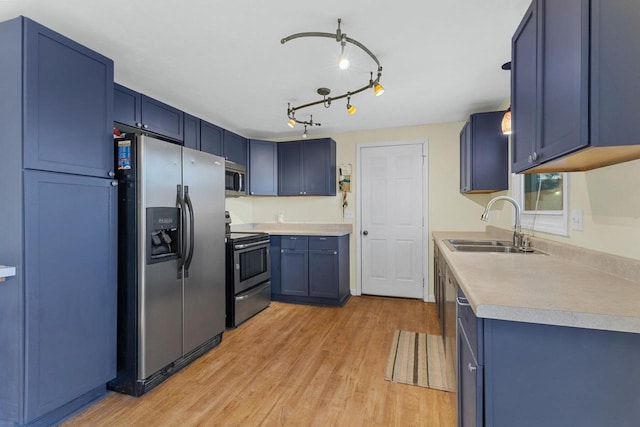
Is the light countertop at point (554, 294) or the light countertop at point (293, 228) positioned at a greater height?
the light countertop at point (293, 228)

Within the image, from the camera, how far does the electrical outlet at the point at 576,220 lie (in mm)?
1661

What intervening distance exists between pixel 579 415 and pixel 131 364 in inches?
94.5

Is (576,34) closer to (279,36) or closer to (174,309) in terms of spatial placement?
(279,36)

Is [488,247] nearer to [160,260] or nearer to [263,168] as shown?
[160,260]

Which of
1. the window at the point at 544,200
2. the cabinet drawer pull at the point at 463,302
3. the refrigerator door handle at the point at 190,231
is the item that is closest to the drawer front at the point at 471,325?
the cabinet drawer pull at the point at 463,302

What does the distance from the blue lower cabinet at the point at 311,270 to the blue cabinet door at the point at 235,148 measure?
1250 millimetres

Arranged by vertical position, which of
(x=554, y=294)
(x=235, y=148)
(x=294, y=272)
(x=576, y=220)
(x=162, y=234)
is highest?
(x=235, y=148)

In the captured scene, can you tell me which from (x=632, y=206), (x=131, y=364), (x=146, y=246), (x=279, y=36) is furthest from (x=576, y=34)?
(x=131, y=364)

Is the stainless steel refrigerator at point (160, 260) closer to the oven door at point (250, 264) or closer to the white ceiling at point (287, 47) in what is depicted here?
the oven door at point (250, 264)

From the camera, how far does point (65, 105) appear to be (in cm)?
176

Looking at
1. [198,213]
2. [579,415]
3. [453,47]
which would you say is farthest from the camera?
[198,213]

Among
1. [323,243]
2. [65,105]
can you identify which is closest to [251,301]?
[323,243]

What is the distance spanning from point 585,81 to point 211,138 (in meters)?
3.48

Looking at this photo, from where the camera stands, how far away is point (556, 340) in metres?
0.91
